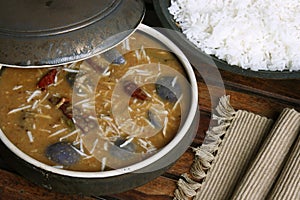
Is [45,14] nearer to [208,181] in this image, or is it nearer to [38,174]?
[38,174]

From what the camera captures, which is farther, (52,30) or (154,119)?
(154,119)

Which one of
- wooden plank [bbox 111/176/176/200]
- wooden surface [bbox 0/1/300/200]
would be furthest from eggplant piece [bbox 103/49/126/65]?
wooden plank [bbox 111/176/176/200]

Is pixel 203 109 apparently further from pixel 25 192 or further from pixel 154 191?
pixel 25 192

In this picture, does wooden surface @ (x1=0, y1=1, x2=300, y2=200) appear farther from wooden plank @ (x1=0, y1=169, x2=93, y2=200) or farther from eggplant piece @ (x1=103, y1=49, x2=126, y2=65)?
eggplant piece @ (x1=103, y1=49, x2=126, y2=65)

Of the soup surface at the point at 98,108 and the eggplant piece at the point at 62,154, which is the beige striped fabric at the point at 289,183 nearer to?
the soup surface at the point at 98,108

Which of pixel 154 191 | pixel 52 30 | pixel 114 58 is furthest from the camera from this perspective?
pixel 114 58

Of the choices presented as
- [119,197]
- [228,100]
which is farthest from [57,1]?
[228,100]

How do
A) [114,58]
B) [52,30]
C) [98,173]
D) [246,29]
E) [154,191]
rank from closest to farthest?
[52,30] → [98,173] → [154,191] → [114,58] → [246,29]

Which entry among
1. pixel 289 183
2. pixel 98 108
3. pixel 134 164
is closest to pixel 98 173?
pixel 134 164
